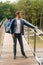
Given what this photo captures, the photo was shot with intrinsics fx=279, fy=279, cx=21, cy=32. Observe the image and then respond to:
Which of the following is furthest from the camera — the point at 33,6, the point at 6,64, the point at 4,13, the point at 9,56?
the point at 4,13

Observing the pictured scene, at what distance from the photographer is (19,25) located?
8.72 meters

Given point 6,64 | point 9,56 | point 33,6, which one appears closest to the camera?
point 6,64

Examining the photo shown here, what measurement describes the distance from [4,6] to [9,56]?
223 ft

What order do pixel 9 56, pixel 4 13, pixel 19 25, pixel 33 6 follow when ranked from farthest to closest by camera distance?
pixel 4 13
pixel 33 6
pixel 9 56
pixel 19 25

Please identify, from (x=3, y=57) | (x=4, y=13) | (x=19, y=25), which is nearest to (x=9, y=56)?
(x=3, y=57)

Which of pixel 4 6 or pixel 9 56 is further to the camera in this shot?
pixel 4 6

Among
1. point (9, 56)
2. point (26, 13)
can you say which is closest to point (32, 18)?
point (26, 13)

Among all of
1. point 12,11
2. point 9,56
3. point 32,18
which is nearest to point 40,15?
point 32,18

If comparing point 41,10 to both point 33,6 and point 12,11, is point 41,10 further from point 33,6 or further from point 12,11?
point 12,11

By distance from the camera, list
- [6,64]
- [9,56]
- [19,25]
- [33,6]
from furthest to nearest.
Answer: [33,6] → [9,56] → [19,25] → [6,64]

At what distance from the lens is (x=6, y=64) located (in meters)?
8.12

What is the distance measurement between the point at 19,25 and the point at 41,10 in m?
61.5

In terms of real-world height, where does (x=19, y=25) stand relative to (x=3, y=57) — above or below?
above

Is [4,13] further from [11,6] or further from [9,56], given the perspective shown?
[9,56]
